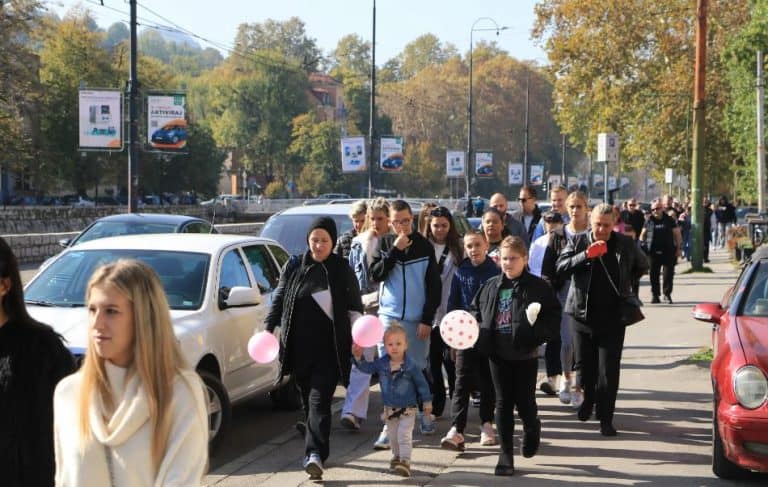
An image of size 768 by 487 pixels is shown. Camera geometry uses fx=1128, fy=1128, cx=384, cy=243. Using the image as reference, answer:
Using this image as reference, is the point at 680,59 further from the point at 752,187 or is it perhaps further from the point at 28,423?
the point at 28,423

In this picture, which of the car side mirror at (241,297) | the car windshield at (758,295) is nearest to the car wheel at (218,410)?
the car side mirror at (241,297)

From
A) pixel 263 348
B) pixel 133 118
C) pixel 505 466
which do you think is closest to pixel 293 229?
pixel 505 466

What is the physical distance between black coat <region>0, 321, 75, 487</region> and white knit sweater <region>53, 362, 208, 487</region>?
0.59m

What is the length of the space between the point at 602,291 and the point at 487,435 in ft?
4.49

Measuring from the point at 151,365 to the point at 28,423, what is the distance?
0.84 metres

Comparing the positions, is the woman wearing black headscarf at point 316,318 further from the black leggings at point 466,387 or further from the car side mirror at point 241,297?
the black leggings at point 466,387

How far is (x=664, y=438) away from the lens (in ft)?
27.8

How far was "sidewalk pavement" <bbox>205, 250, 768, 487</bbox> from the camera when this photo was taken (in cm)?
714

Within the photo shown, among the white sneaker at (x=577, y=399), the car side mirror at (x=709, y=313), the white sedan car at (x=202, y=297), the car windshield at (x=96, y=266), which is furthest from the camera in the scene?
the white sneaker at (x=577, y=399)

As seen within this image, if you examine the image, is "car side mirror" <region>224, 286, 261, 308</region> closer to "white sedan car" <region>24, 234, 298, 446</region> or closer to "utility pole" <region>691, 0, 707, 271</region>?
"white sedan car" <region>24, 234, 298, 446</region>

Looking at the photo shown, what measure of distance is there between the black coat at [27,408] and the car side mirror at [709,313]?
5170 mm

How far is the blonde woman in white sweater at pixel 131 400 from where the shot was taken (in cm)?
287

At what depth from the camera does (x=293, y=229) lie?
13.5 meters

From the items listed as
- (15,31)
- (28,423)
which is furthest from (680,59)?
(28,423)
